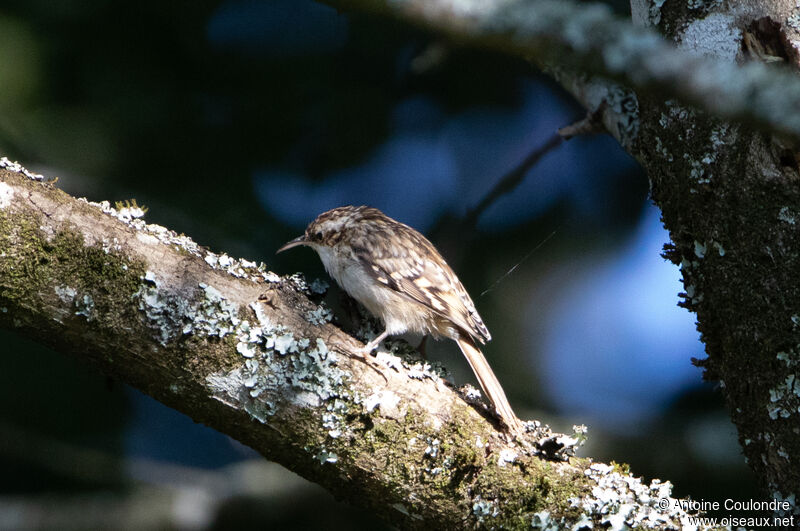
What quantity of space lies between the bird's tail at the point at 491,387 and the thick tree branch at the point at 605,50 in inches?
52.8

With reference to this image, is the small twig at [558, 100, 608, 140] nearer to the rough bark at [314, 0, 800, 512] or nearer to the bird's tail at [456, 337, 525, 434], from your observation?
the rough bark at [314, 0, 800, 512]

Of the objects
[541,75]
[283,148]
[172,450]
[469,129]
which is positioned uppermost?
[541,75]

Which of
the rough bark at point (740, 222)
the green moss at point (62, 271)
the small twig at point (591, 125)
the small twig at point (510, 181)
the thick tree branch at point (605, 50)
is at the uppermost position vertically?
the small twig at point (510, 181)

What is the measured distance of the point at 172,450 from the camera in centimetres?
394

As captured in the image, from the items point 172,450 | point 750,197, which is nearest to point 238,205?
point 172,450

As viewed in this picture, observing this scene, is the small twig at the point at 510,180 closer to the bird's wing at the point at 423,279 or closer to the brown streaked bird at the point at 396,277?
the brown streaked bird at the point at 396,277

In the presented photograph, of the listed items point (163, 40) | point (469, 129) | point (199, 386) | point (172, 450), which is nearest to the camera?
point (199, 386)

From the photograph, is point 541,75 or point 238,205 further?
point 541,75

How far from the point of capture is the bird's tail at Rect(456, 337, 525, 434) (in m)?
2.10

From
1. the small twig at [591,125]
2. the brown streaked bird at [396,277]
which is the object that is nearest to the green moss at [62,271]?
the brown streaked bird at [396,277]

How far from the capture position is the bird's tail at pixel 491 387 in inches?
82.8

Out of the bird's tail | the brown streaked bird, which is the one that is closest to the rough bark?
the bird's tail

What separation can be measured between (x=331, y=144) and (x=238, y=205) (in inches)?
23.9

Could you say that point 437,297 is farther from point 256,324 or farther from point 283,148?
point 283,148
